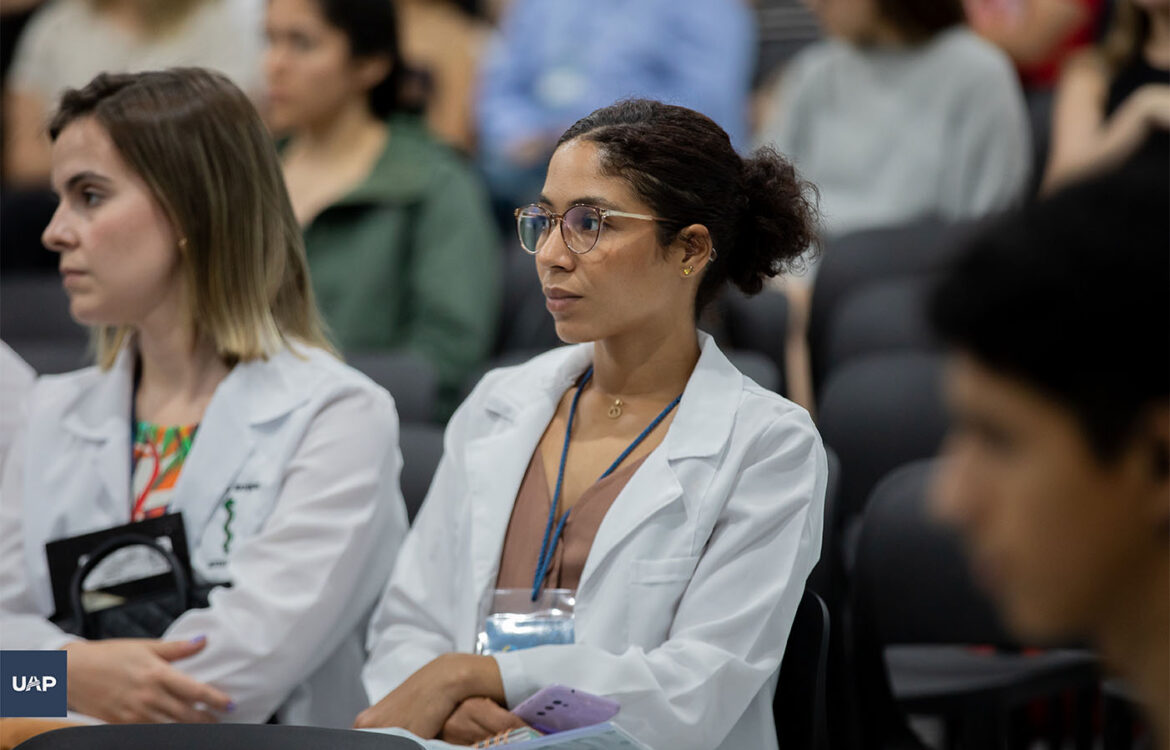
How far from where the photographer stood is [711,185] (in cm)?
203

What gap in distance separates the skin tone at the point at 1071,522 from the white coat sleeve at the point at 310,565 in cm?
135

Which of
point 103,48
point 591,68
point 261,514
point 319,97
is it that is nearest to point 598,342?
point 261,514

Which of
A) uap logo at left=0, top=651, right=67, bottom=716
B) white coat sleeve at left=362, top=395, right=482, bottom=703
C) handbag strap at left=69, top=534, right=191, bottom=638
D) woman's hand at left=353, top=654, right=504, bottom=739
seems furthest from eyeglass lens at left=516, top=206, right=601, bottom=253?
uap logo at left=0, top=651, right=67, bottom=716

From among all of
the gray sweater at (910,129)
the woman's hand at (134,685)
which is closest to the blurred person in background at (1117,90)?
the gray sweater at (910,129)

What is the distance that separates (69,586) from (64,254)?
54 centimetres

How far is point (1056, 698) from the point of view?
2.80 metres

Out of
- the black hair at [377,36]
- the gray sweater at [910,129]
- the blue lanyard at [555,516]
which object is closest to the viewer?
the blue lanyard at [555,516]

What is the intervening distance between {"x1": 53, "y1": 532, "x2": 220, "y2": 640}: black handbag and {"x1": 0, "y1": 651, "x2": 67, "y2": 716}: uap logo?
155mm

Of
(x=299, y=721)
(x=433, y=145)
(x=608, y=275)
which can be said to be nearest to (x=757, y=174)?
(x=608, y=275)

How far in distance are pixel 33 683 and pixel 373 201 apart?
1.93 meters

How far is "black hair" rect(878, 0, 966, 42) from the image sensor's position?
433 centimetres

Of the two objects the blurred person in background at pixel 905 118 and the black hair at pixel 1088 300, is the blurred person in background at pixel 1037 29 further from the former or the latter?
the black hair at pixel 1088 300

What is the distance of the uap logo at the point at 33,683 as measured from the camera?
2.03m

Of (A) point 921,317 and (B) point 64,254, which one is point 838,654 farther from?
(B) point 64,254
